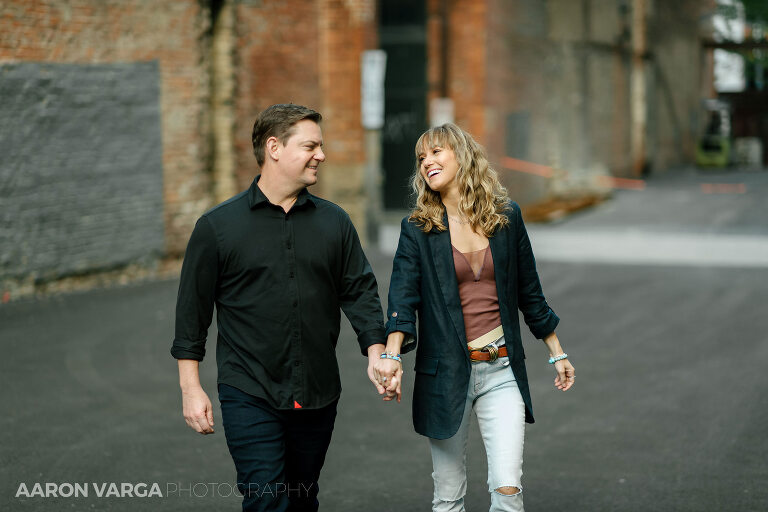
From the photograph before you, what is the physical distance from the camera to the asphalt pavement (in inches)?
241

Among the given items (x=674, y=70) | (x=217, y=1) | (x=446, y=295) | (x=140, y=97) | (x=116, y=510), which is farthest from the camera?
(x=674, y=70)

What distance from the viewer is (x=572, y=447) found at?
23.0 ft

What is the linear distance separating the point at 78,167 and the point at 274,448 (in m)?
10.1

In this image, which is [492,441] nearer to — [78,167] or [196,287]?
[196,287]

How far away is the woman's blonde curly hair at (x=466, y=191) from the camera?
4516mm

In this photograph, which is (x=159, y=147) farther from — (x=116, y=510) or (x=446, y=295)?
(x=446, y=295)

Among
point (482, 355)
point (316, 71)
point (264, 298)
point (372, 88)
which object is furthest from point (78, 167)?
point (482, 355)

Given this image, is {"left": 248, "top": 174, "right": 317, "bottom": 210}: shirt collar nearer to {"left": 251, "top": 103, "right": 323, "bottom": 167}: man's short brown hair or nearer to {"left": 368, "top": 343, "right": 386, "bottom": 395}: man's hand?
{"left": 251, "top": 103, "right": 323, "bottom": 167}: man's short brown hair

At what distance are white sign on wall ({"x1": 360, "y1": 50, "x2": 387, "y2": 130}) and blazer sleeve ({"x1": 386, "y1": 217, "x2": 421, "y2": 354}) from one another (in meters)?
14.4

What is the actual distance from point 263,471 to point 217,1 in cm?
1248

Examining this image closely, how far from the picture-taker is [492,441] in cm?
449

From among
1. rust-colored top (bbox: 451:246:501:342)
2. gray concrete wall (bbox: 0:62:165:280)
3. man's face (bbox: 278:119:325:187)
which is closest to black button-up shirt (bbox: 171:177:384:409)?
man's face (bbox: 278:119:325:187)

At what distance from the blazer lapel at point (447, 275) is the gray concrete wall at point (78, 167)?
911 cm

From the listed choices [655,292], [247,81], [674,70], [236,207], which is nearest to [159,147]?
[247,81]
